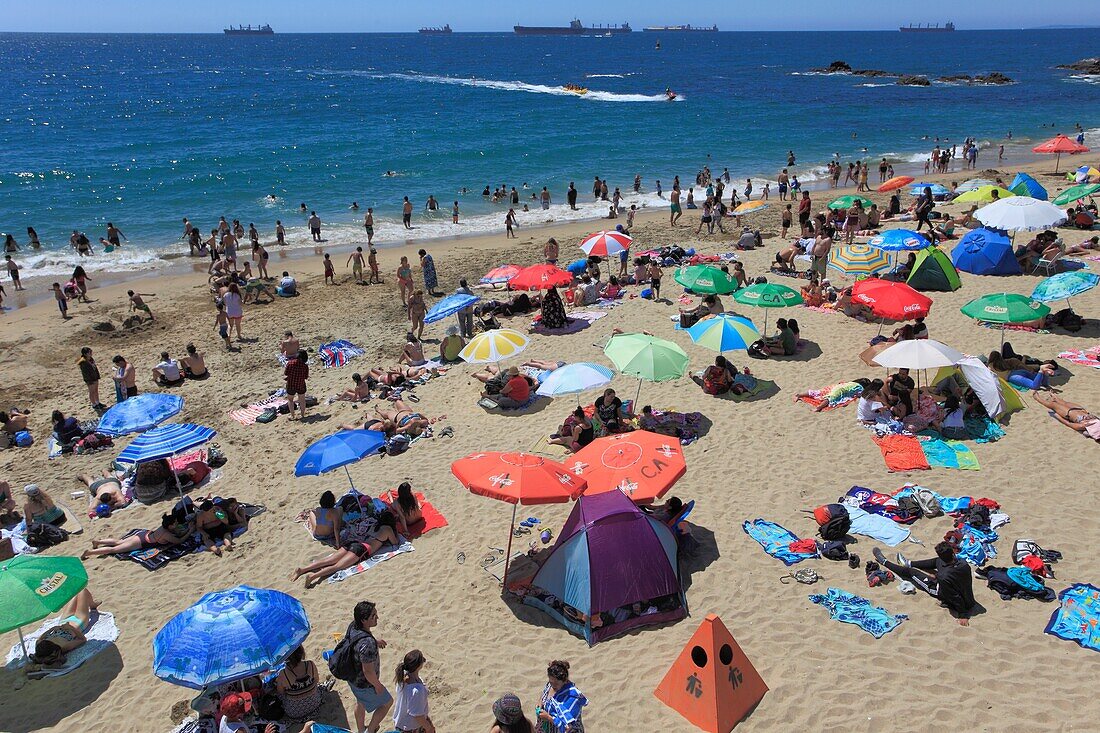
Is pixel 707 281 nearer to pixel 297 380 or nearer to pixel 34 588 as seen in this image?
pixel 297 380

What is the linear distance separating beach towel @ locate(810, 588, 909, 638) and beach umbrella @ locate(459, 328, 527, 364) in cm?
621

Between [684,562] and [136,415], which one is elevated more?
[136,415]

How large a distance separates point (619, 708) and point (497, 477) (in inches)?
100

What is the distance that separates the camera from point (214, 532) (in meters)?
9.73

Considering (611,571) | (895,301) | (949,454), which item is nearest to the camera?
(611,571)

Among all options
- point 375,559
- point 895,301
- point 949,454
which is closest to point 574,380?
point 375,559

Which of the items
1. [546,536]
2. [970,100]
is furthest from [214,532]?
[970,100]

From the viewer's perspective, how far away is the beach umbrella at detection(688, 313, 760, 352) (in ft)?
38.0

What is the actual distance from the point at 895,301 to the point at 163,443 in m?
11.6

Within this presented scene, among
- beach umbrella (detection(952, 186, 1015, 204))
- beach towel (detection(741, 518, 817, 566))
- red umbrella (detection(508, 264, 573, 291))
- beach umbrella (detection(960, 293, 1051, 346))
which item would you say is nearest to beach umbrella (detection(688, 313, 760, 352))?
beach towel (detection(741, 518, 817, 566))

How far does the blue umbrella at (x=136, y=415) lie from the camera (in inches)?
400

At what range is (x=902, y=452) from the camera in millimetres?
10195

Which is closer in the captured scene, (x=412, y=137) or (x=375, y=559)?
(x=375, y=559)

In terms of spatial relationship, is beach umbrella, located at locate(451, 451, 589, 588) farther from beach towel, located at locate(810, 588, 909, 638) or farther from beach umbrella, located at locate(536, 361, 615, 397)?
beach towel, located at locate(810, 588, 909, 638)
